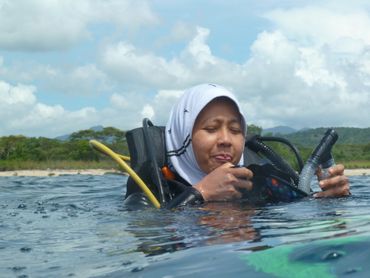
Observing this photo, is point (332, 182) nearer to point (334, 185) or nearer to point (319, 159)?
point (334, 185)

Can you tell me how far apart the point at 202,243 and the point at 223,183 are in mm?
1436

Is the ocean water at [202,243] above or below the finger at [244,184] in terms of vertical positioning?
below

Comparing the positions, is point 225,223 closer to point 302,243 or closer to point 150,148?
point 302,243

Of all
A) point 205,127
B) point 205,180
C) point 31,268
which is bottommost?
point 31,268

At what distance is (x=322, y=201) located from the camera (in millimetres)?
4168

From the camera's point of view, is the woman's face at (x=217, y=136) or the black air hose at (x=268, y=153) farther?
the black air hose at (x=268, y=153)

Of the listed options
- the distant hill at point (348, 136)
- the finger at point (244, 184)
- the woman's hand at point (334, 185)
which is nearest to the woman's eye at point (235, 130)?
the finger at point (244, 184)

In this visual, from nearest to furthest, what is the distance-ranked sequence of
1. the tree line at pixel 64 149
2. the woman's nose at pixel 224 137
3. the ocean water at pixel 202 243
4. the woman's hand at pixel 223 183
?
1. the ocean water at pixel 202 243
2. the woman's hand at pixel 223 183
3. the woman's nose at pixel 224 137
4. the tree line at pixel 64 149

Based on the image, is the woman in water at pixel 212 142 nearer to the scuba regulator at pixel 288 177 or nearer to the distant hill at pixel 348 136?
the scuba regulator at pixel 288 177

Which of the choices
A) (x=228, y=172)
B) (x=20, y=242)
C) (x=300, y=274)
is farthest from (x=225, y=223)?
(x=300, y=274)

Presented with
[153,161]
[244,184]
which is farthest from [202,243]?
[153,161]

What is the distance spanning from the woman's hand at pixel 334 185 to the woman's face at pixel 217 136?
0.65 m

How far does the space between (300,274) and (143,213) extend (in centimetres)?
223

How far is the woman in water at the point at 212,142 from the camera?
433cm
